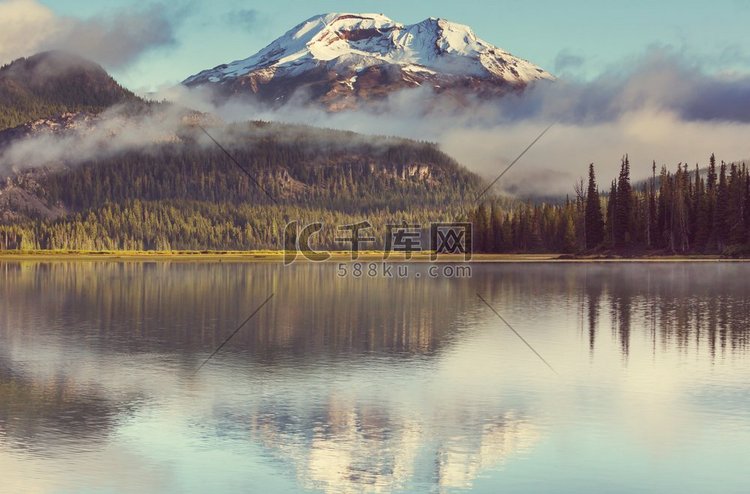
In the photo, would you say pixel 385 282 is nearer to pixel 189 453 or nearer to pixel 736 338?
pixel 736 338

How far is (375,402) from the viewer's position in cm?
3438

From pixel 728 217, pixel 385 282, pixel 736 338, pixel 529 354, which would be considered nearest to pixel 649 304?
pixel 736 338

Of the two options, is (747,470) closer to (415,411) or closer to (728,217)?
(415,411)

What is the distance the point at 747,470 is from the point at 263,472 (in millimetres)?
12746

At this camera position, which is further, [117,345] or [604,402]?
[117,345]

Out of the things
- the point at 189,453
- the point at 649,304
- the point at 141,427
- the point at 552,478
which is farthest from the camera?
the point at 649,304

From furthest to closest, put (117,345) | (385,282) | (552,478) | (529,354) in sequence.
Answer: (385,282)
(117,345)
(529,354)
(552,478)

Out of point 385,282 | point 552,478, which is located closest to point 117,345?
point 552,478

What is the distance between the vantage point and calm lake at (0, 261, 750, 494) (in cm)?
2542

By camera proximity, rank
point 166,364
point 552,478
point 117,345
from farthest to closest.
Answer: point 117,345
point 166,364
point 552,478

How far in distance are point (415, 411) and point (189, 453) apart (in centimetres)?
865

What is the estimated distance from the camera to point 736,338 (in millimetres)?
52719

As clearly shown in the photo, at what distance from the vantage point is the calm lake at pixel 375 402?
25.4m

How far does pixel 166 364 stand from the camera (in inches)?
1704
